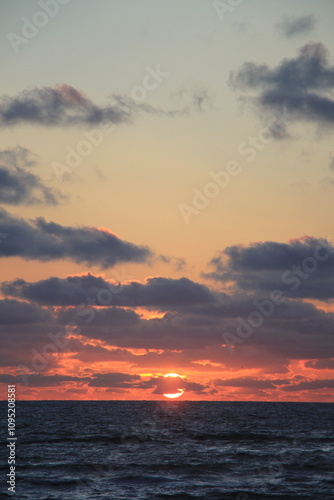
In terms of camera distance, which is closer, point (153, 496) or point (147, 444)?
point (153, 496)

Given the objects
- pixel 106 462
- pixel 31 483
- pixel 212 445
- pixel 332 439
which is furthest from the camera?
pixel 332 439

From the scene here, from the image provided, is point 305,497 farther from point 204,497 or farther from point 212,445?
point 212,445

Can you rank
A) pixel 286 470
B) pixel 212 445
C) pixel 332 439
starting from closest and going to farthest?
Answer: pixel 286 470
pixel 212 445
pixel 332 439

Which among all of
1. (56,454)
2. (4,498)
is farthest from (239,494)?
(56,454)

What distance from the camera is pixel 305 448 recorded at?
278ft

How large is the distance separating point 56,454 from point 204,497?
34872mm

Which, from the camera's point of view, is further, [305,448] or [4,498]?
[305,448]

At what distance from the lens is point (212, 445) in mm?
90812

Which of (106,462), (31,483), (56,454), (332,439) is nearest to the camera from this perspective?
(31,483)

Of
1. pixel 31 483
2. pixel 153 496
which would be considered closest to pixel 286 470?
pixel 153 496

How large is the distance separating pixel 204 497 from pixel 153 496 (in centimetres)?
431

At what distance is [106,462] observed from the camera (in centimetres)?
7031

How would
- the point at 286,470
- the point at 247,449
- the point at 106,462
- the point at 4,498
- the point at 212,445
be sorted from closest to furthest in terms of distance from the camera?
the point at 4,498
the point at 286,470
the point at 106,462
the point at 247,449
the point at 212,445

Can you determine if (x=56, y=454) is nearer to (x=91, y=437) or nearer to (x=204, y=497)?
(x=91, y=437)
